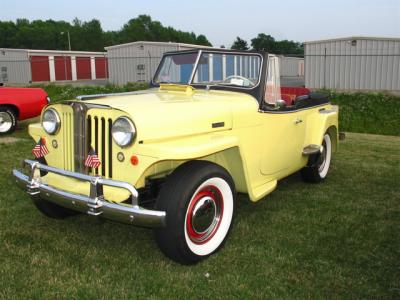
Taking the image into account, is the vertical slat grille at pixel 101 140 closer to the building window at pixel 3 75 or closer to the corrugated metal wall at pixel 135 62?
the corrugated metal wall at pixel 135 62

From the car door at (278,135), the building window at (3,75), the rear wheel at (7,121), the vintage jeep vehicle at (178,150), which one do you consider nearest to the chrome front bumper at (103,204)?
the vintage jeep vehicle at (178,150)

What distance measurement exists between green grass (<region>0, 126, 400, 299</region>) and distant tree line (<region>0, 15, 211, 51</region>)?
72203 mm

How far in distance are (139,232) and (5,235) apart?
116cm

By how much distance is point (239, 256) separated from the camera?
3383 mm

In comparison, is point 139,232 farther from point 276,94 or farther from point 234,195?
point 276,94

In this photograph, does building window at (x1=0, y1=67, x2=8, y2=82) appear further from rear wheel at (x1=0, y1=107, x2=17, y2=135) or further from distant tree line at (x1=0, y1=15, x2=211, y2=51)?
distant tree line at (x1=0, y1=15, x2=211, y2=51)

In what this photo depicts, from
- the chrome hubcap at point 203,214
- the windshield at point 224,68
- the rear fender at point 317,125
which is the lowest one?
the chrome hubcap at point 203,214

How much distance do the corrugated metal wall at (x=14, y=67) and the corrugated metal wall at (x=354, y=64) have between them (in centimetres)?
1795

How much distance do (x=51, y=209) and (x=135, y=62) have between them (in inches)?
718

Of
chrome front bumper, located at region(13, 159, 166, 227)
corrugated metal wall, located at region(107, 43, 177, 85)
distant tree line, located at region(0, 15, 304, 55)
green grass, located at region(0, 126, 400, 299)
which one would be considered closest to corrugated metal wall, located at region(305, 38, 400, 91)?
corrugated metal wall, located at region(107, 43, 177, 85)

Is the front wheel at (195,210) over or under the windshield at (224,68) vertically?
under

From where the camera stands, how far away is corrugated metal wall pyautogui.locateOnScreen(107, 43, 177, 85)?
67.5 ft

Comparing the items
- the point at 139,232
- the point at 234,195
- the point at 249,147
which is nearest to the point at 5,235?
the point at 139,232

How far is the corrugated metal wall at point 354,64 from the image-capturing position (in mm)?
14344
